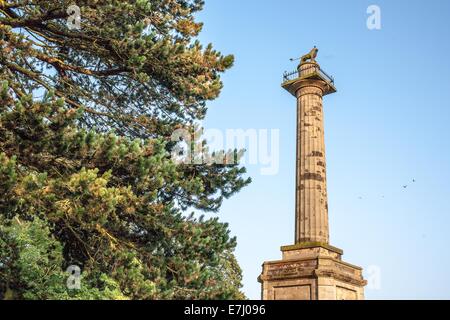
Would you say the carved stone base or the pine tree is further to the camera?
the carved stone base

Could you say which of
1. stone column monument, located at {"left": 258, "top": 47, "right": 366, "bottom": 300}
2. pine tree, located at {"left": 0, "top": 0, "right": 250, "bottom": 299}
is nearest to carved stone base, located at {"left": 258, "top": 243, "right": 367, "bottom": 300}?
stone column monument, located at {"left": 258, "top": 47, "right": 366, "bottom": 300}

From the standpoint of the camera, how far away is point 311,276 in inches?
650

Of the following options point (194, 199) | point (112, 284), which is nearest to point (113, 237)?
point (112, 284)

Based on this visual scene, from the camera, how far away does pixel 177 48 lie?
10.5 meters

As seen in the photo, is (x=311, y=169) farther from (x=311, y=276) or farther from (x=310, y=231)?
(x=311, y=276)

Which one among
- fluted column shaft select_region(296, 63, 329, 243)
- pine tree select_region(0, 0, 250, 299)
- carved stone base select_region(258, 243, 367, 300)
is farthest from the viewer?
fluted column shaft select_region(296, 63, 329, 243)

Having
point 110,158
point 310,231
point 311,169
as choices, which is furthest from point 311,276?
point 110,158

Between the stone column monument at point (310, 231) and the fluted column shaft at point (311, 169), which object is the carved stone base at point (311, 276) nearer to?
the stone column monument at point (310, 231)

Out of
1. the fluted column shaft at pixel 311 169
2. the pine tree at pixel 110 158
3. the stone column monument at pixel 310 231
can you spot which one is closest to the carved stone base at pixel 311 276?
the stone column monument at pixel 310 231

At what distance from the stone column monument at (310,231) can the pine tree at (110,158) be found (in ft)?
21.9

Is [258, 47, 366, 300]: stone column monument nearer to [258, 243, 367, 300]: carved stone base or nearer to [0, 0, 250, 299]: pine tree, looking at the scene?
[258, 243, 367, 300]: carved stone base

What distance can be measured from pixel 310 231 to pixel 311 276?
1990mm

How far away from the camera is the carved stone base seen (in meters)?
16.2
